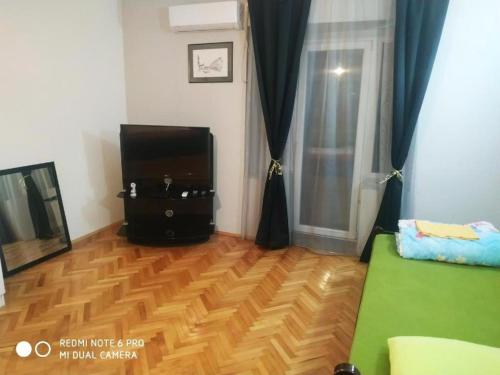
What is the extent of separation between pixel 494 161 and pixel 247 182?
6.84 feet

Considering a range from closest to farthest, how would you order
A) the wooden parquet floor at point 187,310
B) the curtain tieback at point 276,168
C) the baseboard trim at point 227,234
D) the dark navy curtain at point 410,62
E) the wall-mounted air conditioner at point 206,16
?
1. the wooden parquet floor at point 187,310
2. the dark navy curtain at point 410,62
3. the wall-mounted air conditioner at point 206,16
4. the curtain tieback at point 276,168
5. the baseboard trim at point 227,234

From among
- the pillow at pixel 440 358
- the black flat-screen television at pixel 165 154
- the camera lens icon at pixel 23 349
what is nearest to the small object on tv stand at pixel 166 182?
the black flat-screen television at pixel 165 154

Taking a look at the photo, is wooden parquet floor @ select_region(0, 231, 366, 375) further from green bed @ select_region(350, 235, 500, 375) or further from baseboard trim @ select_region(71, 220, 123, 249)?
green bed @ select_region(350, 235, 500, 375)

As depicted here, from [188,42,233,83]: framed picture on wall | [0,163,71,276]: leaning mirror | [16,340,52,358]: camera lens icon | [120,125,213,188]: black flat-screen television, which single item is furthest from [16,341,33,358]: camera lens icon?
[188,42,233,83]: framed picture on wall

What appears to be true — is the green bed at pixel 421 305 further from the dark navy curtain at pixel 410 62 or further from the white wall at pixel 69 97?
the white wall at pixel 69 97

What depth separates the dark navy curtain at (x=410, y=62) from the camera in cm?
Result: 229

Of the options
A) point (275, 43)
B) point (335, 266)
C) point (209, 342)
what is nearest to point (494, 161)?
point (335, 266)

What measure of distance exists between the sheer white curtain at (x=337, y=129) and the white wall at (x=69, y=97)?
154 cm

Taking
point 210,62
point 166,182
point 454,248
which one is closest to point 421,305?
point 454,248

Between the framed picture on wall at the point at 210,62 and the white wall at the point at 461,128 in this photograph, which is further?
the framed picture on wall at the point at 210,62

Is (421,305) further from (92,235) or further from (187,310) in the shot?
(92,235)

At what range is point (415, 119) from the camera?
243 cm

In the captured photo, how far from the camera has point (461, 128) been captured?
245cm

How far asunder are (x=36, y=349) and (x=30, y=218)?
1272 millimetres
